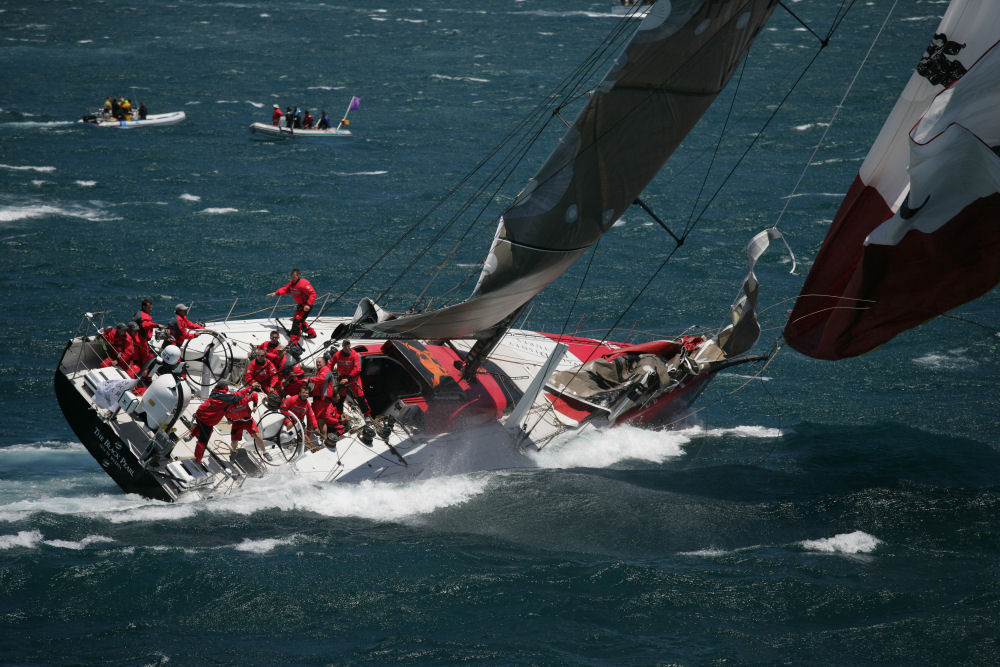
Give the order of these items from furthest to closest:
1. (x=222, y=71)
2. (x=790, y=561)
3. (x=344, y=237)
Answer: (x=222, y=71)
(x=344, y=237)
(x=790, y=561)

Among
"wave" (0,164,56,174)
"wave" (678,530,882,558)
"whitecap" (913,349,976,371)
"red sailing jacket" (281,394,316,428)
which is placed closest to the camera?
"wave" (678,530,882,558)

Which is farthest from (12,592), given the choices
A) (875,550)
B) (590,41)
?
(590,41)

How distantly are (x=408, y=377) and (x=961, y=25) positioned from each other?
423 inches

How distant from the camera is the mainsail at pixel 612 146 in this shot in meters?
15.3

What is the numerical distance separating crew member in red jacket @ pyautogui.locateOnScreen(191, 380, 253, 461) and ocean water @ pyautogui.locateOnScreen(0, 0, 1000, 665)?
0.99 m

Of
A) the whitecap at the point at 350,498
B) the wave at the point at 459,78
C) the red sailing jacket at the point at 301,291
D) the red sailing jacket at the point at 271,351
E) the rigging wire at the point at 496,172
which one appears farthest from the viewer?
the wave at the point at 459,78

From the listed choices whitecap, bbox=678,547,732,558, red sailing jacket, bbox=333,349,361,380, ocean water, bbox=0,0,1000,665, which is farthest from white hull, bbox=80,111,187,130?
whitecap, bbox=678,547,732,558

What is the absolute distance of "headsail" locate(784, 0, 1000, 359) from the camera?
1337 cm

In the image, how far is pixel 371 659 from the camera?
11422 mm

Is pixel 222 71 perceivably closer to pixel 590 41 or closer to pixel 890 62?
pixel 590 41

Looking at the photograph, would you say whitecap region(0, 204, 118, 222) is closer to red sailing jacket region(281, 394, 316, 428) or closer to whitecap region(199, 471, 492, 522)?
red sailing jacket region(281, 394, 316, 428)

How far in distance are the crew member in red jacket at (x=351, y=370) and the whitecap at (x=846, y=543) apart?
24.5 ft

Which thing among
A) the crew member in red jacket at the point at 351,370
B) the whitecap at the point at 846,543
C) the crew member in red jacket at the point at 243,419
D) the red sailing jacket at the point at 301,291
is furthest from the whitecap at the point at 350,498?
the whitecap at the point at 846,543

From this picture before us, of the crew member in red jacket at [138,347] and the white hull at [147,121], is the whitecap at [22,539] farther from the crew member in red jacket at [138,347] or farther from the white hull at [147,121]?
the white hull at [147,121]
